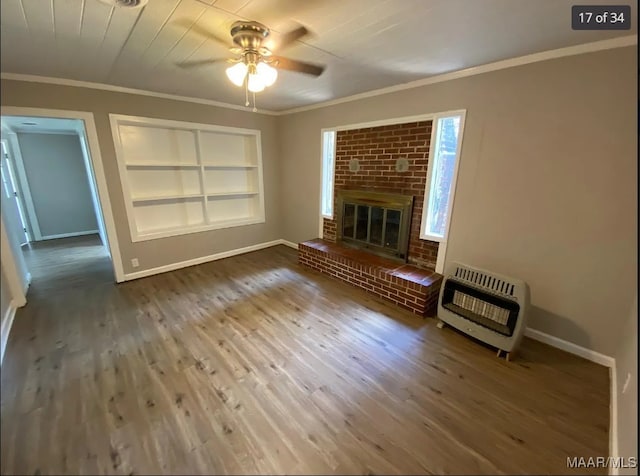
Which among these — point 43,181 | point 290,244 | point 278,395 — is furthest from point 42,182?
point 290,244

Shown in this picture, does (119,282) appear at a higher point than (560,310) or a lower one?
lower

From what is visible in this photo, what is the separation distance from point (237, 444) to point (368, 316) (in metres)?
1.59

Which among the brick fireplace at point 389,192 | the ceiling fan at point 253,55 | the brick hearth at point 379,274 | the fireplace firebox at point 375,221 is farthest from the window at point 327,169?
the ceiling fan at point 253,55

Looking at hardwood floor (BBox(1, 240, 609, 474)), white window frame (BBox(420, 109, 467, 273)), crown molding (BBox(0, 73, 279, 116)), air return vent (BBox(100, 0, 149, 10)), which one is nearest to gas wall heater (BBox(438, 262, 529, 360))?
hardwood floor (BBox(1, 240, 609, 474))

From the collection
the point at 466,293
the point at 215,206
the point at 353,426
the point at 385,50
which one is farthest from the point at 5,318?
the point at 215,206

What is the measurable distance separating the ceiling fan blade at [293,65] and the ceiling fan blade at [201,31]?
445 mm

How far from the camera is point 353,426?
155 cm

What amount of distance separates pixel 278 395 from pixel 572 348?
239 cm

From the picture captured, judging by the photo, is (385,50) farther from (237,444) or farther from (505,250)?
(237,444)

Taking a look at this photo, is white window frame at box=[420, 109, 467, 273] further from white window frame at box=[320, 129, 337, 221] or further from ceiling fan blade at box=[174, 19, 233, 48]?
ceiling fan blade at box=[174, 19, 233, 48]

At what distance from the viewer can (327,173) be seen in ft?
13.2

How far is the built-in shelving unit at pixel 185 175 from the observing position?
3332 mm

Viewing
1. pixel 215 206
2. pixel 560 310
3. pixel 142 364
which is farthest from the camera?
pixel 215 206

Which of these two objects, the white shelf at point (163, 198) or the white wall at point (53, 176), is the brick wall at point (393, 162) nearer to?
the white shelf at point (163, 198)
